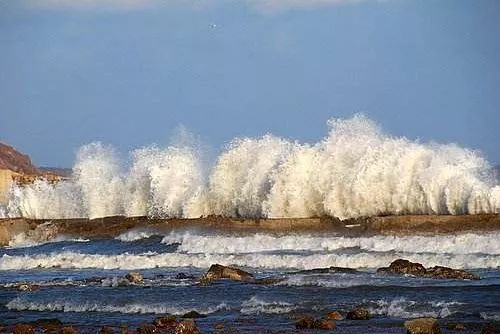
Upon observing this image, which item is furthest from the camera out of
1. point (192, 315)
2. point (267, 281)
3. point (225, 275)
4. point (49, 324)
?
point (225, 275)

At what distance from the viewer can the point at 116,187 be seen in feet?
74.6

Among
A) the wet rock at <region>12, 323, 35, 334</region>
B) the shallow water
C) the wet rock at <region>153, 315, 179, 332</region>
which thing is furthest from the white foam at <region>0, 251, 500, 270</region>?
the wet rock at <region>12, 323, 35, 334</region>

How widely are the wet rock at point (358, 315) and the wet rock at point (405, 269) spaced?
2640mm

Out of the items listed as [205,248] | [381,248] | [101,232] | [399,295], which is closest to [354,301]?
[399,295]

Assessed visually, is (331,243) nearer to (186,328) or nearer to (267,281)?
(267,281)

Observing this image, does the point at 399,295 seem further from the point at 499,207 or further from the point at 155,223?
the point at 155,223

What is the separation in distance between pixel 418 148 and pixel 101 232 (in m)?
5.89

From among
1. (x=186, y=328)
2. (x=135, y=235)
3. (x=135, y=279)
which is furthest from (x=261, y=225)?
(x=186, y=328)

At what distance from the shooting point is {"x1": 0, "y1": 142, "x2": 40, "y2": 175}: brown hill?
36.4 m

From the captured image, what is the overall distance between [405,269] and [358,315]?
292cm

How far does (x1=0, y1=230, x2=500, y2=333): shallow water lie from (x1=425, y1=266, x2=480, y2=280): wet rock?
0.64 ft

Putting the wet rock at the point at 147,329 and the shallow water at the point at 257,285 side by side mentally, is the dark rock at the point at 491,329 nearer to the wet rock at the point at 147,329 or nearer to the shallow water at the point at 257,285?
the shallow water at the point at 257,285

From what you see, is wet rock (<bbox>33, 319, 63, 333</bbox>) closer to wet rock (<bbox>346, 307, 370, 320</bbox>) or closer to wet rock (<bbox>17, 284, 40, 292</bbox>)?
wet rock (<bbox>346, 307, 370, 320</bbox>)

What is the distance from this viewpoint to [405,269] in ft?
37.1
